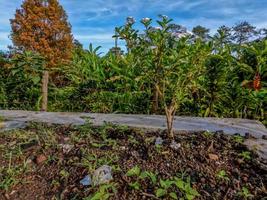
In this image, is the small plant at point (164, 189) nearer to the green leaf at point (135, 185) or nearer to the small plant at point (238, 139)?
the green leaf at point (135, 185)

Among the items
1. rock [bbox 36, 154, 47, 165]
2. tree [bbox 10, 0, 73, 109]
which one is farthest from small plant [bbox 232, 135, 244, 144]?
tree [bbox 10, 0, 73, 109]

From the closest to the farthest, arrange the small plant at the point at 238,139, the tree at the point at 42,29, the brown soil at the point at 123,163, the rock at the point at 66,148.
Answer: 1. the brown soil at the point at 123,163
2. the rock at the point at 66,148
3. the small plant at the point at 238,139
4. the tree at the point at 42,29

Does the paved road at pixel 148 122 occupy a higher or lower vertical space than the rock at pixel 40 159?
higher

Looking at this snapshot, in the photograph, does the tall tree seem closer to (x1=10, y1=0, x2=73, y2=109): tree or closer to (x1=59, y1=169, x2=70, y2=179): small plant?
(x1=10, y1=0, x2=73, y2=109): tree

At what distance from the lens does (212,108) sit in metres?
4.24

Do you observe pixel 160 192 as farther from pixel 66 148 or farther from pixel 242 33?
pixel 242 33

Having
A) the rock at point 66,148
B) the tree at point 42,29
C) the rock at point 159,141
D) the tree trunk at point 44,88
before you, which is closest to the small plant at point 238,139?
the rock at point 159,141

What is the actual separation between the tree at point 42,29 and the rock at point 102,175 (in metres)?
22.0

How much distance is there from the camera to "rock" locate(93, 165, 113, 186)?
1847 mm

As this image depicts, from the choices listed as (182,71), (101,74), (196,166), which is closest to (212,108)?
(101,74)

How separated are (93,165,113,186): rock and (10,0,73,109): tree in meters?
22.0

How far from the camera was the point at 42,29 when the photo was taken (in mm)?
24312

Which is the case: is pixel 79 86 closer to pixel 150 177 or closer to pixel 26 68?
pixel 26 68

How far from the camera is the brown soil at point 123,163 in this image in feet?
5.93
